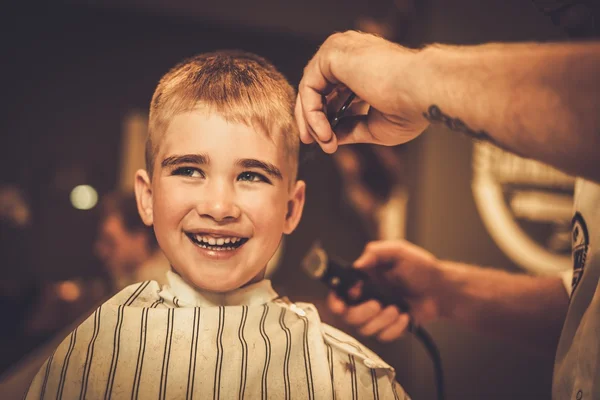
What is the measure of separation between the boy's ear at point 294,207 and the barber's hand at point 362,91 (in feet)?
0.55

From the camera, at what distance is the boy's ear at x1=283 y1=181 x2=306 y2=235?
37.9 inches

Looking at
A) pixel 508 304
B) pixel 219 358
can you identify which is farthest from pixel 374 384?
pixel 508 304

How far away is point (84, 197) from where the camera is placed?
11.0 ft

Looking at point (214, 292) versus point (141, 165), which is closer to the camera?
point (214, 292)

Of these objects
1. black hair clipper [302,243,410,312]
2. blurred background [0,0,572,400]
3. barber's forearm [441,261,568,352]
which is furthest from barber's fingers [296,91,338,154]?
blurred background [0,0,572,400]

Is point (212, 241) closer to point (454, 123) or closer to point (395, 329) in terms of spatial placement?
point (454, 123)

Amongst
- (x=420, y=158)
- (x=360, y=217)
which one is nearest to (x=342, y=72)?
(x=420, y=158)

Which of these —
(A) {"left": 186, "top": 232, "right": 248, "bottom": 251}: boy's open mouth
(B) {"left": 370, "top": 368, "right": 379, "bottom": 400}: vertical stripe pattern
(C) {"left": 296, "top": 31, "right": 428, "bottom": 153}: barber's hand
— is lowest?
(B) {"left": 370, "top": 368, "right": 379, "bottom": 400}: vertical stripe pattern

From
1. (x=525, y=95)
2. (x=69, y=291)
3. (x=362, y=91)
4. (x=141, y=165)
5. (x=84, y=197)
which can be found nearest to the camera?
(x=525, y=95)

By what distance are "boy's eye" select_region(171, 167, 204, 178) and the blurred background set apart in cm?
159

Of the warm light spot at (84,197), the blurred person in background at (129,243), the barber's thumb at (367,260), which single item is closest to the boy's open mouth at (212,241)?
the barber's thumb at (367,260)

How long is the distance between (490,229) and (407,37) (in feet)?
4.14

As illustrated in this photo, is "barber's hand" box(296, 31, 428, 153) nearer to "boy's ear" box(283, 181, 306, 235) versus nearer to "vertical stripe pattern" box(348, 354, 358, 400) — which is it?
"boy's ear" box(283, 181, 306, 235)

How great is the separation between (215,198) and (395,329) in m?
0.69
